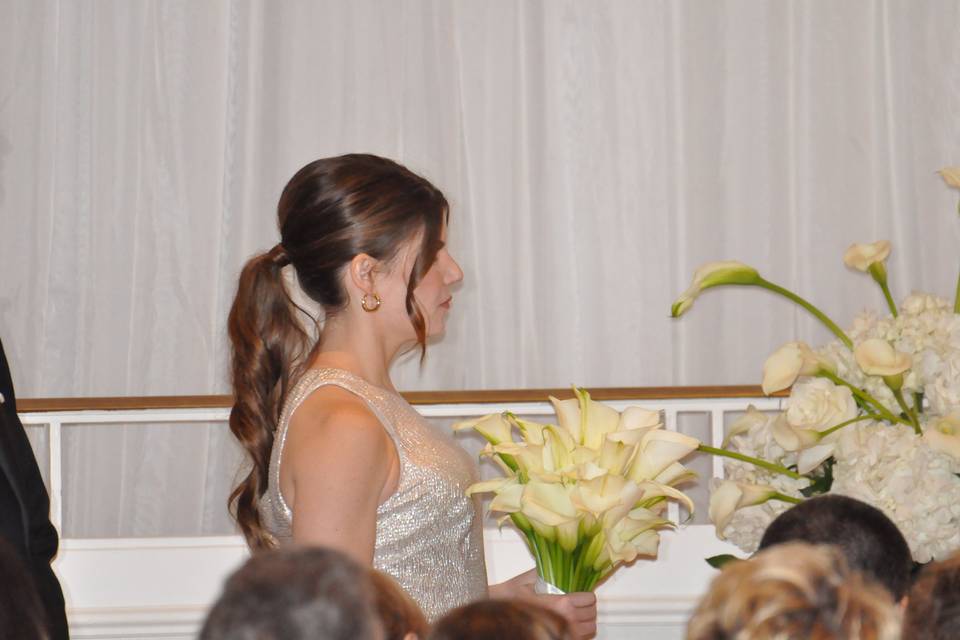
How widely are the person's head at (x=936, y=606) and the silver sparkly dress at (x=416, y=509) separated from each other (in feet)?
2.72

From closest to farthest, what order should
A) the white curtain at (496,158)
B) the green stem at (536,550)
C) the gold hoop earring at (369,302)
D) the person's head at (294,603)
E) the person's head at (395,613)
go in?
1. the person's head at (294,603)
2. the person's head at (395,613)
3. the green stem at (536,550)
4. the gold hoop earring at (369,302)
5. the white curtain at (496,158)

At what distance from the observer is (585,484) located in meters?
1.44

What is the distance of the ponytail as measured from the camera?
1.92 m

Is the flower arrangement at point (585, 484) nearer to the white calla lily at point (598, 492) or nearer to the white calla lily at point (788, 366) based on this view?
the white calla lily at point (598, 492)

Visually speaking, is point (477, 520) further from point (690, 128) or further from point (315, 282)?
point (690, 128)

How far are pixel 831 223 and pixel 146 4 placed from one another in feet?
8.35

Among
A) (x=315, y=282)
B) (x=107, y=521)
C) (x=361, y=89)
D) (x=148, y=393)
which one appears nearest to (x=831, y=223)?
(x=361, y=89)

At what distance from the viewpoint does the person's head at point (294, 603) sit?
779 millimetres

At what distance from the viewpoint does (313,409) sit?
170 centimetres

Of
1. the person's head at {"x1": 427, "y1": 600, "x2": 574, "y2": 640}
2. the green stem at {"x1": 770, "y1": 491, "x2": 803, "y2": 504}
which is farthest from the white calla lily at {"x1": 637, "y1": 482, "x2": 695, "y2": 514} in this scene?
the person's head at {"x1": 427, "y1": 600, "x2": 574, "y2": 640}

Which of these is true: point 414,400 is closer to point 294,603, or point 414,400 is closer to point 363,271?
point 363,271

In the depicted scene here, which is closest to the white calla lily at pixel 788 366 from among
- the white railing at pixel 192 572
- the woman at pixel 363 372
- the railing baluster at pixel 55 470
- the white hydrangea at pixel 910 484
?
the white hydrangea at pixel 910 484

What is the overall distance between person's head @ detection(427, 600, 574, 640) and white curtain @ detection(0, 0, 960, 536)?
3.42 metres

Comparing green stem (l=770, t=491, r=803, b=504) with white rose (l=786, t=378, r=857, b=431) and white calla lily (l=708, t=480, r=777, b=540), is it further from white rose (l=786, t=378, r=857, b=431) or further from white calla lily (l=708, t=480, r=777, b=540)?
white rose (l=786, t=378, r=857, b=431)
